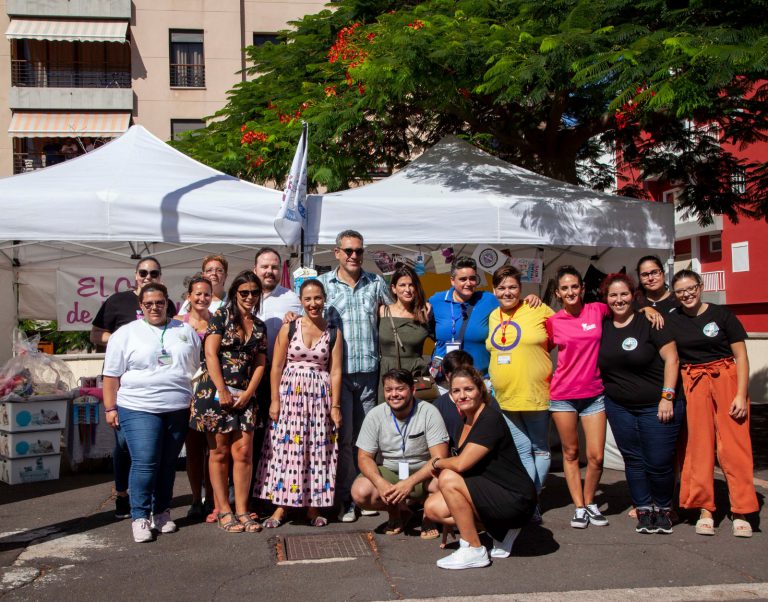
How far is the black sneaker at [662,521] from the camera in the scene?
5453 millimetres

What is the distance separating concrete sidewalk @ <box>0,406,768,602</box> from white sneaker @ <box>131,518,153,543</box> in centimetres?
8

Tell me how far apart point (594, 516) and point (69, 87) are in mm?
26258

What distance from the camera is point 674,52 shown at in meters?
6.14

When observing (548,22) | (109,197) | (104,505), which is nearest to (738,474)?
(548,22)

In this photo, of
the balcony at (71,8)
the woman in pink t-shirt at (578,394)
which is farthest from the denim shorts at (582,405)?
the balcony at (71,8)

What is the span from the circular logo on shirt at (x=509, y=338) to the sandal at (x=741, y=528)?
1832 mm

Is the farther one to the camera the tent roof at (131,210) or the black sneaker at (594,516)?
the tent roof at (131,210)

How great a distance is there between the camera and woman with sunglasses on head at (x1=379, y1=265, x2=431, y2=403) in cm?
596

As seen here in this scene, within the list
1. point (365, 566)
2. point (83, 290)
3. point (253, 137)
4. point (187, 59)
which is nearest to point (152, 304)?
point (365, 566)

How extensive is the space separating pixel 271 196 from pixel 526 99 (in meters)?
2.42

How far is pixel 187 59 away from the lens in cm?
2803

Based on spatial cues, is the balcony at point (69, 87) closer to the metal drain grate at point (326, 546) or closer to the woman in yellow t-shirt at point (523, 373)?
the woman in yellow t-shirt at point (523, 373)

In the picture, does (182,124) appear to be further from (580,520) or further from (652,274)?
(580,520)

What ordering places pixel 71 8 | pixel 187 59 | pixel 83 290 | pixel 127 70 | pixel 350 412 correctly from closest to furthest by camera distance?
pixel 350 412 < pixel 83 290 < pixel 71 8 < pixel 127 70 < pixel 187 59
